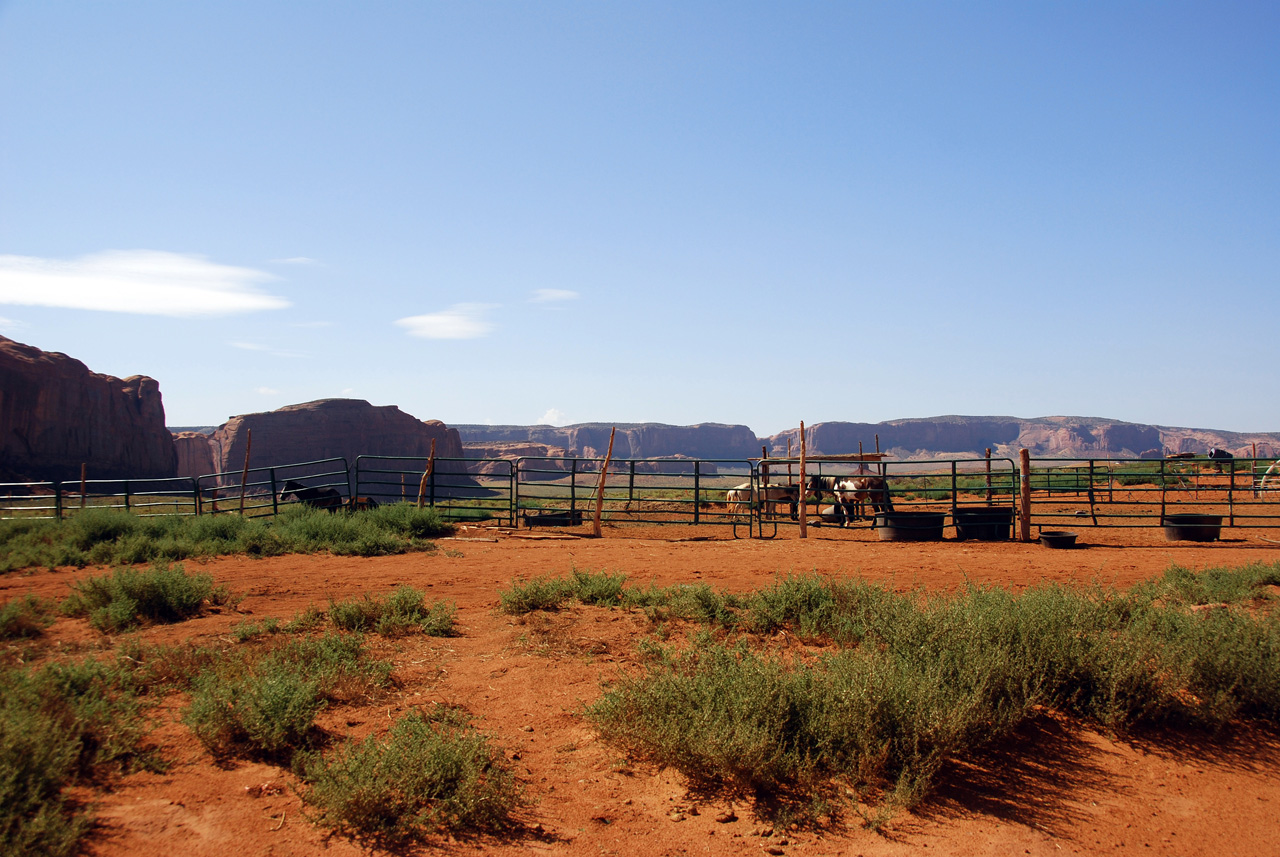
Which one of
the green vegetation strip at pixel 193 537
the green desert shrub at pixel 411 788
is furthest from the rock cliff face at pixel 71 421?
the green desert shrub at pixel 411 788

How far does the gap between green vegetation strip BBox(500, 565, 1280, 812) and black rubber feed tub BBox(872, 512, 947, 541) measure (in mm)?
6693

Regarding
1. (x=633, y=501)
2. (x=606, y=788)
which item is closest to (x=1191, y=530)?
(x=633, y=501)

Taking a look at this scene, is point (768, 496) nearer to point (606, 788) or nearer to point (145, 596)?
point (145, 596)

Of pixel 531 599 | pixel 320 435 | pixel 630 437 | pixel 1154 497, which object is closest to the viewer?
pixel 531 599

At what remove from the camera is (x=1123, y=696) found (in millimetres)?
4504

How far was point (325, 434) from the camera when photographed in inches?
3524

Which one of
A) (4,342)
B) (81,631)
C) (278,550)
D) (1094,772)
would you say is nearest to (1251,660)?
(1094,772)

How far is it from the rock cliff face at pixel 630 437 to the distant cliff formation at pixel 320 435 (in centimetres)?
7452

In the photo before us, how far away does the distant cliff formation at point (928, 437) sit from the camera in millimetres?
157375

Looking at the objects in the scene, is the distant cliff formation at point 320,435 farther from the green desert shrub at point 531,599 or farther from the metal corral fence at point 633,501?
the green desert shrub at point 531,599

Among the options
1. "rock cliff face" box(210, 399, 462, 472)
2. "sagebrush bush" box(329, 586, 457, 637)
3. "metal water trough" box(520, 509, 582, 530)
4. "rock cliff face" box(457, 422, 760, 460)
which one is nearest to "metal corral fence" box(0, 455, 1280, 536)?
"metal water trough" box(520, 509, 582, 530)

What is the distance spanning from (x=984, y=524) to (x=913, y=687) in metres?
10.0

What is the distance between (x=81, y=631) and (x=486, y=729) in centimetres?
415

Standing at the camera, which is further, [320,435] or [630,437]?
[630,437]
